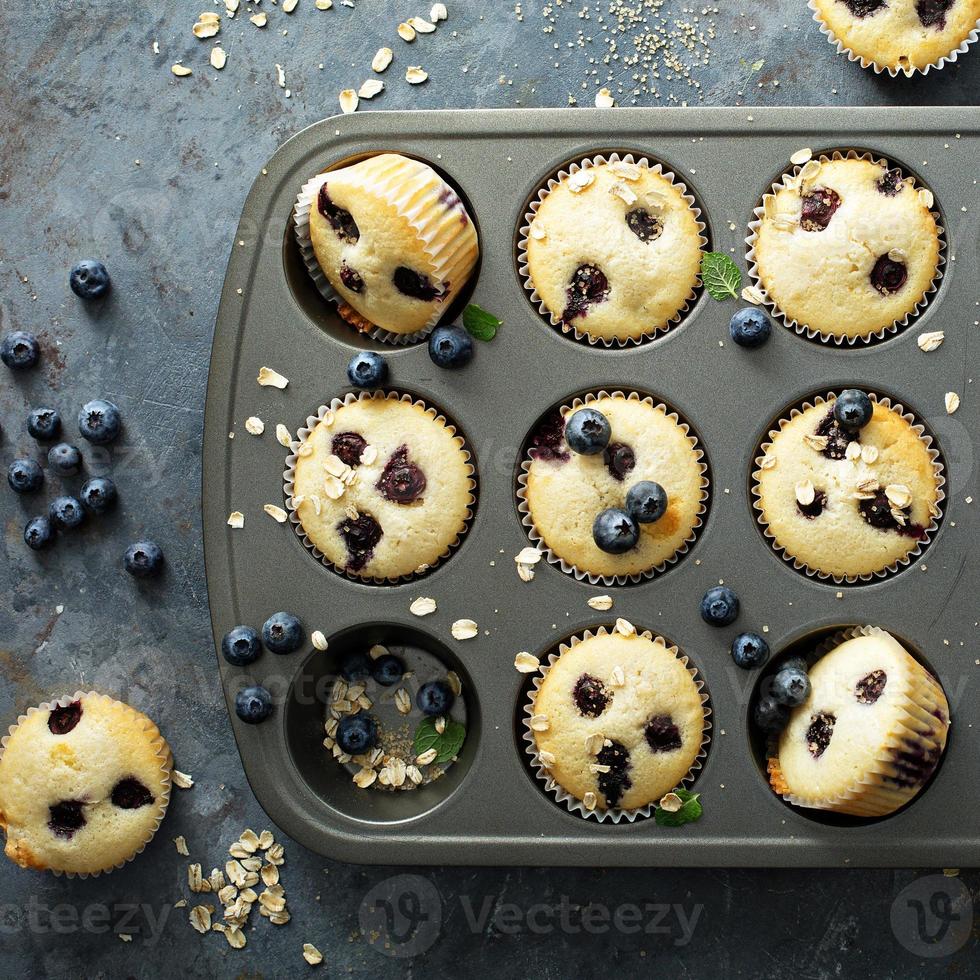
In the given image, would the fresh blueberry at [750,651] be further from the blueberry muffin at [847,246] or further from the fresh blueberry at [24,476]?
the fresh blueberry at [24,476]

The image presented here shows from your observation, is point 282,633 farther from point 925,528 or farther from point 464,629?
point 925,528

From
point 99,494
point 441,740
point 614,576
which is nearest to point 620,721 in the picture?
point 614,576

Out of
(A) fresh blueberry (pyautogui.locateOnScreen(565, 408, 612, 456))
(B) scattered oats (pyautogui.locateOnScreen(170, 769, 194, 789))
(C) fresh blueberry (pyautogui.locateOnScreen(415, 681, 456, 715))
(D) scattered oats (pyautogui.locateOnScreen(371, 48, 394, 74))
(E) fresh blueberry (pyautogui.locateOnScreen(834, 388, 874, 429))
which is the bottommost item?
(B) scattered oats (pyautogui.locateOnScreen(170, 769, 194, 789))

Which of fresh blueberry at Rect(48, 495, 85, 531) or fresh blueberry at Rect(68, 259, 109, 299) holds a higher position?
fresh blueberry at Rect(68, 259, 109, 299)

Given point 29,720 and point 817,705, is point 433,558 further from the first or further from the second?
point 29,720

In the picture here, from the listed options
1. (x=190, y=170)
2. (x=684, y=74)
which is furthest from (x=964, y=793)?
(x=190, y=170)

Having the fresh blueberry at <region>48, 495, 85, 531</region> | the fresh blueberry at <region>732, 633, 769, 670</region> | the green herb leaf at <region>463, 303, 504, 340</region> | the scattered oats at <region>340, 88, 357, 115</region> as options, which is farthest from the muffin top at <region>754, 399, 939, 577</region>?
the fresh blueberry at <region>48, 495, 85, 531</region>

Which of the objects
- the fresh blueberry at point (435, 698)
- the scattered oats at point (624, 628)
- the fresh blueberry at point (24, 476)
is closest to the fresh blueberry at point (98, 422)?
the fresh blueberry at point (24, 476)

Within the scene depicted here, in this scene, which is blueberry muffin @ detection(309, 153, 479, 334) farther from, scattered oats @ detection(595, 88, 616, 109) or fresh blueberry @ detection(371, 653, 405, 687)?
fresh blueberry @ detection(371, 653, 405, 687)
